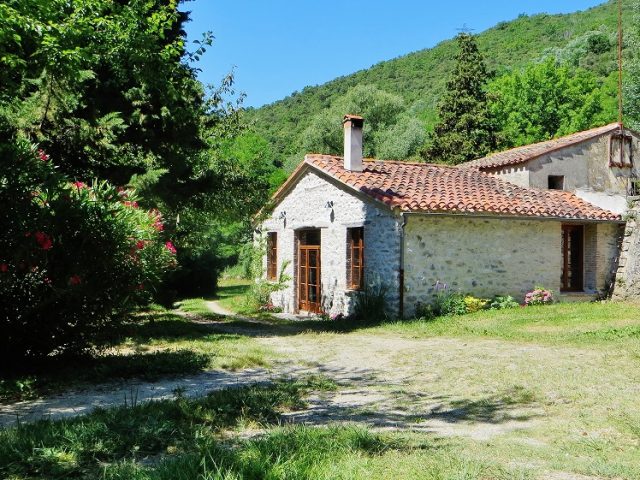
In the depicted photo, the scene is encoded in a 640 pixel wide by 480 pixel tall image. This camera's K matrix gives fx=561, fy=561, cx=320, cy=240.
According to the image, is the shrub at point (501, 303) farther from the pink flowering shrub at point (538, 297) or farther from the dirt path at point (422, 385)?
the dirt path at point (422, 385)

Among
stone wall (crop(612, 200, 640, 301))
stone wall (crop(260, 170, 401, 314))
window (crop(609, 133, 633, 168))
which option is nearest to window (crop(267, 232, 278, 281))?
stone wall (crop(260, 170, 401, 314))

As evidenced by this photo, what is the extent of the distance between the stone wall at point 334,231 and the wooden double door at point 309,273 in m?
0.23

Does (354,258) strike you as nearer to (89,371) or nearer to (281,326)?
(281,326)

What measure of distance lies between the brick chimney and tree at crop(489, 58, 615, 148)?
2446cm

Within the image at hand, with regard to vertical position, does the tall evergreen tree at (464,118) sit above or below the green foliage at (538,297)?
above

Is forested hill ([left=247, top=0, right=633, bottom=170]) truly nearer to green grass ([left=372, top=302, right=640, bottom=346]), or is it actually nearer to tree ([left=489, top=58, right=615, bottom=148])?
tree ([left=489, top=58, right=615, bottom=148])

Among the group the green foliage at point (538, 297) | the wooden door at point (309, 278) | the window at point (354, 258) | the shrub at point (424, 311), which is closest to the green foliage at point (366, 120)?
the wooden door at point (309, 278)

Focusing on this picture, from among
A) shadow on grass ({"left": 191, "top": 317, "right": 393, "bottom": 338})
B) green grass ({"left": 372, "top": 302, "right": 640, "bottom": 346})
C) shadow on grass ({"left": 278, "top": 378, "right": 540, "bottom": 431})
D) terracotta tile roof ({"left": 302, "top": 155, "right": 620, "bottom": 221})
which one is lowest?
shadow on grass ({"left": 191, "top": 317, "right": 393, "bottom": 338})

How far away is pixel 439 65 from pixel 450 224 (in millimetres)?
64782

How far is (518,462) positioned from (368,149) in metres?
39.3

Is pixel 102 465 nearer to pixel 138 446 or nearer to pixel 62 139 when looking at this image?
pixel 138 446

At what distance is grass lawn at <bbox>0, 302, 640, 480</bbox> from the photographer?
3.61 metres

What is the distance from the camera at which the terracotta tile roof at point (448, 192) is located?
13750 mm

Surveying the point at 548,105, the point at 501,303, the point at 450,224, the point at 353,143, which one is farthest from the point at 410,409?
the point at 548,105
